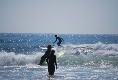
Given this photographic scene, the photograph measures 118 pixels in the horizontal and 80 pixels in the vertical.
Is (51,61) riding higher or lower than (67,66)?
higher

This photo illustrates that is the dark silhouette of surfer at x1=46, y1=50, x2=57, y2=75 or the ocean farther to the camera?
the ocean

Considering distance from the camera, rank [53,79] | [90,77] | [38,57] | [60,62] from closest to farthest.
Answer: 1. [53,79]
2. [90,77]
3. [60,62]
4. [38,57]

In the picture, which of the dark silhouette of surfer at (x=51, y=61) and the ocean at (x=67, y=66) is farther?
the ocean at (x=67, y=66)

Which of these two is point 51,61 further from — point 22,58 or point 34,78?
point 22,58

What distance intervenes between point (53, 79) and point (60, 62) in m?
9.99

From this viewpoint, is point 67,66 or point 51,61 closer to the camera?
point 51,61

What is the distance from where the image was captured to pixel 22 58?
82.1 feet

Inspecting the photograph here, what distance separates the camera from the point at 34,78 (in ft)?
46.6

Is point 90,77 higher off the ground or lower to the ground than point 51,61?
lower

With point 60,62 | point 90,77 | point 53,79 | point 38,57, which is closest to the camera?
point 53,79

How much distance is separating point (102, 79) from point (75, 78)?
1439 millimetres

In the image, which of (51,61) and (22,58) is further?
(22,58)

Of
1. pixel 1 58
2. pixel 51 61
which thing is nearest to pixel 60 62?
pixel 1 58

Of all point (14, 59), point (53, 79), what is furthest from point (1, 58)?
point (53, 79)
